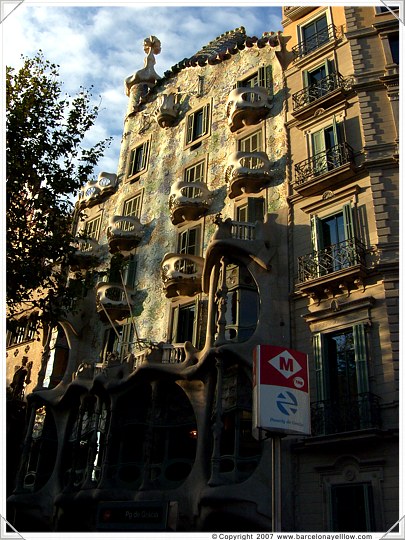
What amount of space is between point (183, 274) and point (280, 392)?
1295 centimetres

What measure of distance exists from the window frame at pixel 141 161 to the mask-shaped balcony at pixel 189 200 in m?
6.04

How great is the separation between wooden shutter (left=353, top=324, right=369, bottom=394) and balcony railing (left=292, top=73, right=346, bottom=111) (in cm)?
1044

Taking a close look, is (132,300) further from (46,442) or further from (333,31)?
(333,31)

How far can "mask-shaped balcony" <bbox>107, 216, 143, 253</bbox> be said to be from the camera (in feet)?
91.9

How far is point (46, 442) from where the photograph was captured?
990 inches

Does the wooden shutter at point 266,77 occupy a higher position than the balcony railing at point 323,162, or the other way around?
the wooden shutter at point 266,77

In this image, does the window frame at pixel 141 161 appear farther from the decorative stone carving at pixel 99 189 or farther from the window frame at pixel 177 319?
the window frame at pixel 177 319

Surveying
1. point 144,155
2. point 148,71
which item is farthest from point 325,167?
point 148,71

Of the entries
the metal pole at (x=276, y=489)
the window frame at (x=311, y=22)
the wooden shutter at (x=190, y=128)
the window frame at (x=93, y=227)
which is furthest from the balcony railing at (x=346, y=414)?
the window frame at (x=93, y=227)

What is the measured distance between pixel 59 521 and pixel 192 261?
1164 cm

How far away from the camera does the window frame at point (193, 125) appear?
93.9ft

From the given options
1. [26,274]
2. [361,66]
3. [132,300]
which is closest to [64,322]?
[132,300]

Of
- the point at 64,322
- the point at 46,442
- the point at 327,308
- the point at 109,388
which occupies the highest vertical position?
the point at 64,322

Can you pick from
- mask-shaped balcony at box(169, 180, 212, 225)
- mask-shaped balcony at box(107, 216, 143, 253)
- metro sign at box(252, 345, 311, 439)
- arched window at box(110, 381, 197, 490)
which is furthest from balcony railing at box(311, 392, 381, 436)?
mask-shaped balcony at box(107, 216, 143, 253)
